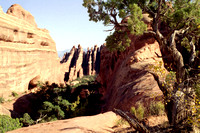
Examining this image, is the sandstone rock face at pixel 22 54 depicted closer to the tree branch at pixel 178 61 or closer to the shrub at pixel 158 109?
the shrub at pixel 158 109

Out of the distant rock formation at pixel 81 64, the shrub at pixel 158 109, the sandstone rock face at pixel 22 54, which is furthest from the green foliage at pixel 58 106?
the distant rock formation at pixel 81 64

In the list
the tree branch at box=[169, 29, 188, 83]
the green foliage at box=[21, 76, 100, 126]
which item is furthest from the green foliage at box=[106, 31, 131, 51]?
the green foliage at box=[21, 76, 100, 126]

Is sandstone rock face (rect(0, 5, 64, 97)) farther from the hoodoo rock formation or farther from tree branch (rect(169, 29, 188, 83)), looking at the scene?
tree branch (rect(169, 29, 188, 83))

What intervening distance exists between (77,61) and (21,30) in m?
66.7

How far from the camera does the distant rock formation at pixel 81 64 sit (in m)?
93.8

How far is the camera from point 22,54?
1286 inches

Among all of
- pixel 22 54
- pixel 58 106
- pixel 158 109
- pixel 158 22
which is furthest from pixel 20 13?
pixel 158 109

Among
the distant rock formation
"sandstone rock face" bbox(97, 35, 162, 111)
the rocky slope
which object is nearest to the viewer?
Answer: the rocky slope

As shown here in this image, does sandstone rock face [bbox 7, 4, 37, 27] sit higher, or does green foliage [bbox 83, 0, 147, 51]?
sandstone rock face [bbox 7, 4, 37, 27]

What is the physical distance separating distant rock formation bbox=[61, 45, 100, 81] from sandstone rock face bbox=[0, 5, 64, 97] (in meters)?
46.5

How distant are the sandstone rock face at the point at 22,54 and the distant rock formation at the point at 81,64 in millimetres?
46463

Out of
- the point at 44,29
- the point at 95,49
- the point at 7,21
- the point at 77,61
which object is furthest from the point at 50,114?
the point at 95,49

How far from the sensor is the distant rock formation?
93.8 m

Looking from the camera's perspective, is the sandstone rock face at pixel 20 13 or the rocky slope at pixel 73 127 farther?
the sandstone rock face at pixel 20 13
